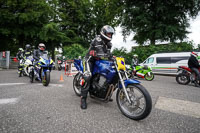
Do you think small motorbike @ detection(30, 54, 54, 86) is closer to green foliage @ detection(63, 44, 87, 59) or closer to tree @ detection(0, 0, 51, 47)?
green foliage @ detection(63, 44, 87, 59)

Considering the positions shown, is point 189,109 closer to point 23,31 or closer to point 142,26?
point 142,26

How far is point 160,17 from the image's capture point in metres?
20.0

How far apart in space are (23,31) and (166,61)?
2141 cm

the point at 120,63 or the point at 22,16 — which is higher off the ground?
the point at 22,16

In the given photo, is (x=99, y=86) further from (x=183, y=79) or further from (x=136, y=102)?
(x=183, y=79)

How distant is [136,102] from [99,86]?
0.93m

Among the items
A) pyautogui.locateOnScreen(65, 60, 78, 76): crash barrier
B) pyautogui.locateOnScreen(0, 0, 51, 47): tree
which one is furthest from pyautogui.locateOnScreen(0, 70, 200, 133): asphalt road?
pyautogui.locateOnScreen(0, 0, 51, 47): tree

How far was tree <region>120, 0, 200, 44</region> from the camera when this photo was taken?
1883 centimetres

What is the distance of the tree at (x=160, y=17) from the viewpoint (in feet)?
61.8

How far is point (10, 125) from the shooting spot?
7.07 feet

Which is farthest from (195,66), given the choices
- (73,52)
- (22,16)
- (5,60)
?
(22,16)

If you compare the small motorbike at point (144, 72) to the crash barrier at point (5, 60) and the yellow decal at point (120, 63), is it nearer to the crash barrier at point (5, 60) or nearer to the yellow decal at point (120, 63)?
the yellow decal at point (120, 63)

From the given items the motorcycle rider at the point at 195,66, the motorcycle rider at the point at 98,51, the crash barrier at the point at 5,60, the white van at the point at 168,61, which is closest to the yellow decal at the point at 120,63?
the motorcycle rider at the point at 98,51

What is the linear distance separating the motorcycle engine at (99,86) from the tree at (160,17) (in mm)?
18103
